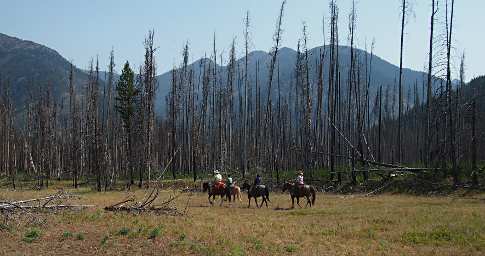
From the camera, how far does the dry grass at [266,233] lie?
13828mm

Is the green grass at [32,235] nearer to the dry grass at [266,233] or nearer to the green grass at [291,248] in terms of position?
the dry grass at [266,233]

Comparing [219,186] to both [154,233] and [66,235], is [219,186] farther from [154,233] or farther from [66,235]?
[66,235]

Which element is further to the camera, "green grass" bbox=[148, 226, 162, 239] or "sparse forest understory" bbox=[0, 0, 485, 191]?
"sparse forest understory" bbox=[0, 0, 485, 191]

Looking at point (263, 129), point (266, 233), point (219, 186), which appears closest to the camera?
point (266, 233)

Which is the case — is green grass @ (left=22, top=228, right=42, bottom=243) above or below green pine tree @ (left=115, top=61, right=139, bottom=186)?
below

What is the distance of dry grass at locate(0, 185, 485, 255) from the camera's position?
1383 cm

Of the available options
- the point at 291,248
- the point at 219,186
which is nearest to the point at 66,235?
the point at 291,248

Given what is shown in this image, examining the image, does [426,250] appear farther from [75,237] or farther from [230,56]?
[230,56]

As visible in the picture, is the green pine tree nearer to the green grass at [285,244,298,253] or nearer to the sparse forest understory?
the sparse forest understory

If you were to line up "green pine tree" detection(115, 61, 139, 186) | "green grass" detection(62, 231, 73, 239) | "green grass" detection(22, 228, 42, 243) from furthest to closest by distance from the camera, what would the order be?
1. "green pine tree" detection(115, 61, 139, 186)
2. "green grass" detection(62, 231, 73, 239)
3. "green grass" detection(22, 228, 42, 243)

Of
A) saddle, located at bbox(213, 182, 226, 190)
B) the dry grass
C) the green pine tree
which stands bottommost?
the dry grass

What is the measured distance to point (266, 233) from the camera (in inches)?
657

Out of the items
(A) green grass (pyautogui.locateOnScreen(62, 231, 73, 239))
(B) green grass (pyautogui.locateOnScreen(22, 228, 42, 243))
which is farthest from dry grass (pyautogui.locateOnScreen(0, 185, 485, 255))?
(B) green grass (pyautogui.locateOnScreen(22, 228, 42, 243))

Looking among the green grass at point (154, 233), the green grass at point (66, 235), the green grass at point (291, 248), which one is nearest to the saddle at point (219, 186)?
the green grass at point (154, 233)
